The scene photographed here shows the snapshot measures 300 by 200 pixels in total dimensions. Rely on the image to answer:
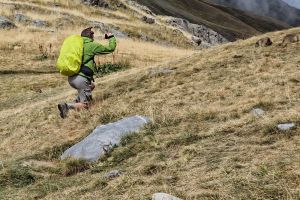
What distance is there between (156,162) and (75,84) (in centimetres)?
613

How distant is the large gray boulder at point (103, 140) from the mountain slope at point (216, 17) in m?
71.8

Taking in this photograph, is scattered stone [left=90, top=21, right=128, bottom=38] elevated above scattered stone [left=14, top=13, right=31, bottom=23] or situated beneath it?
situated beneath

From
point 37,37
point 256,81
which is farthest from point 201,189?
point 37,37

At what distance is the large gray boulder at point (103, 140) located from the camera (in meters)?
11.8

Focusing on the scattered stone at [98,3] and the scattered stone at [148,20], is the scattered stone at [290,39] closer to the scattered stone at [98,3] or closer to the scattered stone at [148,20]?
the scattered stone at [98,3]

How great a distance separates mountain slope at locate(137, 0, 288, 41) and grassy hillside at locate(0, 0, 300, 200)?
217 feet

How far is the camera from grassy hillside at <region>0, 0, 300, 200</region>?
8602 millimetres

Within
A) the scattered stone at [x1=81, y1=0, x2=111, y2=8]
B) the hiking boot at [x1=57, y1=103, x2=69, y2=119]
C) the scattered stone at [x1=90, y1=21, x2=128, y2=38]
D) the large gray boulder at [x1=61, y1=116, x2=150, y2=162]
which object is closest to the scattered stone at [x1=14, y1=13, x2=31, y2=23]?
the scattered stone at [x1=90, y1=21, x2=128, y2=38]

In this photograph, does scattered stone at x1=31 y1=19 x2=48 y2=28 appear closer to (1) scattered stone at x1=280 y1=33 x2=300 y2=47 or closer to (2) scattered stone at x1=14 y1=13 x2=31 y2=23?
(2) scattered stone at x1=14 y1=13 x2=31 y2=23

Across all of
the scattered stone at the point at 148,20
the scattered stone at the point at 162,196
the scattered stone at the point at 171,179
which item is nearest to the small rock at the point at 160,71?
the scattered stone at the point at 171,179

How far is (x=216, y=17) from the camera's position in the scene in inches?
4823

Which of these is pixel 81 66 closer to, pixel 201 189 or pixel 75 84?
pixel 75 84

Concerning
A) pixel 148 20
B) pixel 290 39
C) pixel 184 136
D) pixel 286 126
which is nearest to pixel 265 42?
pixel 290 39

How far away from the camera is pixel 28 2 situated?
6166cm
